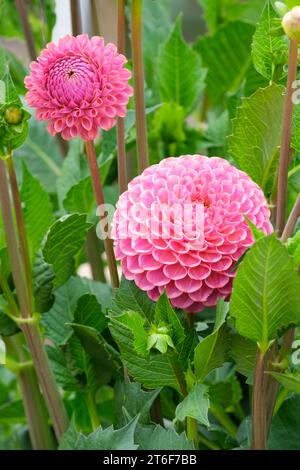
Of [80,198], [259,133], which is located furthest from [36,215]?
[259,133]

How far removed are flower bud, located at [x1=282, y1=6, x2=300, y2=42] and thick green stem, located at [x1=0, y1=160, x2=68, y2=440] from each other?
4.5 inches

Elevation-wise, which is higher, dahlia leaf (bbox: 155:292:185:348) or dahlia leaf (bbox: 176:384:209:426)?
dahlia leaf (bbox: 155:292:185:348)

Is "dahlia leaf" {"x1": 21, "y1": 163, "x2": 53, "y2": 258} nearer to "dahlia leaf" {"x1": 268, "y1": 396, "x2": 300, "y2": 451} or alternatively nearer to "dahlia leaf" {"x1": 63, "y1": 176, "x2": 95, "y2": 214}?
"dahlia leaf" {"x1": 63, "y1": 176, "x2": 95, "y2": 214}

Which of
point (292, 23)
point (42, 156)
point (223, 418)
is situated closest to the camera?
point (292, 23)

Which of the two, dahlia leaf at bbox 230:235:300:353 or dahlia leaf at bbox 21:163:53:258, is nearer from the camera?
dahlia leaf at bbox 230:235:300:353

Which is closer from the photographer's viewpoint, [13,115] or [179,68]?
[13,115]

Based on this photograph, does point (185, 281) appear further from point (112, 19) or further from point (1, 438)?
point (1, 438)

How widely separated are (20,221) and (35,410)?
117 millimetres

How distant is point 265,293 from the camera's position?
24cm

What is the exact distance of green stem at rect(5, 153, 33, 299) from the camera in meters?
0.29

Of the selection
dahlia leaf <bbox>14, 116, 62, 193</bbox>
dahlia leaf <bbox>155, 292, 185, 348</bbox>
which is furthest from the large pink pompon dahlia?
dahlia leaf <bbox>14, 116, 62, 193</bbox>

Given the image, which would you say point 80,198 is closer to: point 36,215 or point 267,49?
point 36,215

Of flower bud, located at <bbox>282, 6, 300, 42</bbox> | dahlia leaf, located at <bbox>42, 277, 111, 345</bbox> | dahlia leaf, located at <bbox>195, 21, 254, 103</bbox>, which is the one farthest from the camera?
dahlia leaf, located at <bbox>195, 21, 254, 103</bbox>

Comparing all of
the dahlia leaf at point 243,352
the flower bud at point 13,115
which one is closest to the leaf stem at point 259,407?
the dahlia leaf at point 243,352
